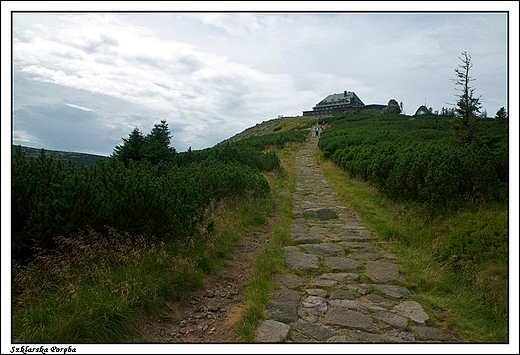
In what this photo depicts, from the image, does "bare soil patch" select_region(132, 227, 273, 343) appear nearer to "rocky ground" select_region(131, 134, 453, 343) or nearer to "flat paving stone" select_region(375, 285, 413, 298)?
"rocky ground" select_region(131, 134, 453, 343)

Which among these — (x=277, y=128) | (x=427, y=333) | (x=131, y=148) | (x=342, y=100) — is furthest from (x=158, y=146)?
(x=342, y=100)

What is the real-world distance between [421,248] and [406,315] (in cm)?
241

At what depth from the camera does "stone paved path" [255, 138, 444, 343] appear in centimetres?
368

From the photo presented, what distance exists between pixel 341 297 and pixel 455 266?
5.95 feet

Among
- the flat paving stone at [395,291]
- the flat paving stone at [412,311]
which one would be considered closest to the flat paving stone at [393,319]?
the flat paving stone at [412,311]

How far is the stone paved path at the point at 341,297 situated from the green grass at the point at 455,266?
0.21 m

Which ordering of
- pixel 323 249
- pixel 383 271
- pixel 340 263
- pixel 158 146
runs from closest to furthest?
pixel 383 271
pixel 340 263
pixel 323 249
pixel 158 146

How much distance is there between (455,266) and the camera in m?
5.15

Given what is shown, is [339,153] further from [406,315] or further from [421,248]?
[406,315]

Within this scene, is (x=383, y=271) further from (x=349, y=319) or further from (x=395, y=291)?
(x=349, y=319)

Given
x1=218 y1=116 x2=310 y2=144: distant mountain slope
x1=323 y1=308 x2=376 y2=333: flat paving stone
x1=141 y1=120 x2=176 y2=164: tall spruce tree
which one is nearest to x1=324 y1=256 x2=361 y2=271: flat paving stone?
x1=323 y1=308 x2=376 y2=333: flat paving stone

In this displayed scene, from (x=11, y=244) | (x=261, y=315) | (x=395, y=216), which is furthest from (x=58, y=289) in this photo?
(x=395, y=216)

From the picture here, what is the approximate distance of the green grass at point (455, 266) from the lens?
12.8 feet

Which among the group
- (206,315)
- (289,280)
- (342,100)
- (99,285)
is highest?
(342,100)
